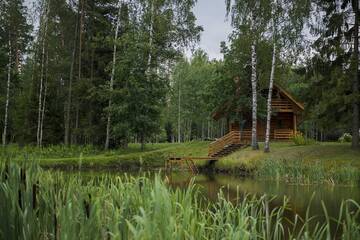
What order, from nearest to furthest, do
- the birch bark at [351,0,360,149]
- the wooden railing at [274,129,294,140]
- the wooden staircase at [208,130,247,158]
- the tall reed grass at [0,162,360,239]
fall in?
the tall reed grass at [0,162,360,239] → the birch bark at [351,0,360,149] → the wooden staircase at [208,130,247,158] → the wooden railing at [274,129,294,140]

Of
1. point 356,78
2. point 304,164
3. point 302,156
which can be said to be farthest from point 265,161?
point 356,78

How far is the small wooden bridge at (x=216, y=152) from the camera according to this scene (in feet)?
81.4

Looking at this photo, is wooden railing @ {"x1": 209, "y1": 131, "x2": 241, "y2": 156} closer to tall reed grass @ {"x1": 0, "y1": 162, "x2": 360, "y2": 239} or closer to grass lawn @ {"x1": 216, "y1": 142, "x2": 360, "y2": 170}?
grass lawn @ {"x1": 216, "y1": 142, "x2": 360, "y2": 170}

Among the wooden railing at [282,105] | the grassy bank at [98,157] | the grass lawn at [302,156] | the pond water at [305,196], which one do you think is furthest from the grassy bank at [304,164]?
the wooden railing at [282,105]

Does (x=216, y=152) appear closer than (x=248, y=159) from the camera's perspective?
No

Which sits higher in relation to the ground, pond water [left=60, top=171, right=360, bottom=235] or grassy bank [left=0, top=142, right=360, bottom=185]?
grassy bank [left=0, top=142, right=360, bottom=185]

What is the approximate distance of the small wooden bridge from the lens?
24.8m

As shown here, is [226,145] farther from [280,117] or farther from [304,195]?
[304,195]

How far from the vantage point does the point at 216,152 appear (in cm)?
2770

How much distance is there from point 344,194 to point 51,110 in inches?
Answer: 1021

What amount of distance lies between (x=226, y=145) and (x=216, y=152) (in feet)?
4.59

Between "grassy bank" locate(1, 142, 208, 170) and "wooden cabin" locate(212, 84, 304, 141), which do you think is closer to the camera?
"grassy bank" locate(1, 142, 208, 170)

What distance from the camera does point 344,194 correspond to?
1299 centimetres

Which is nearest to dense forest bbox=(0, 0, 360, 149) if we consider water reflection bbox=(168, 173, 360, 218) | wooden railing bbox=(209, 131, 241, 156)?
wooden railing bbox=(209, 131, 241, 156)
